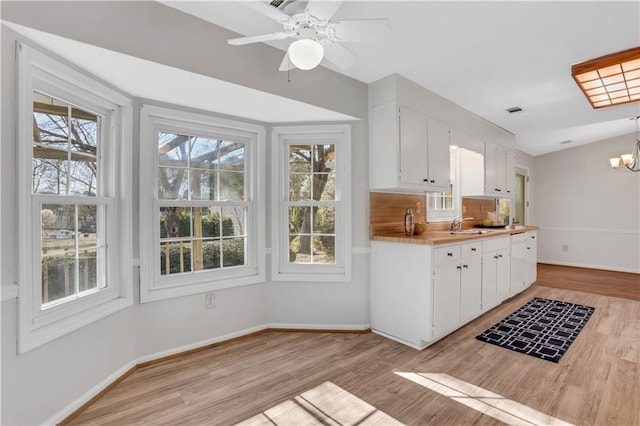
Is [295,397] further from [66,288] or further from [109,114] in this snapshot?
[109,114]

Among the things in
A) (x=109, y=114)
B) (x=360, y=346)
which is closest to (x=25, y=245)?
(x=109, y=114)

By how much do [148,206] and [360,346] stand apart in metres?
2.23

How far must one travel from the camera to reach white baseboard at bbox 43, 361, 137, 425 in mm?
1783

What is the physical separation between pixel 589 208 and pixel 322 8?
7646mm

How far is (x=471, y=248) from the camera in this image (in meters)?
3.19

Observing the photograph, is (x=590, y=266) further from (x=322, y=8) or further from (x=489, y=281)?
(x=322, y=8)

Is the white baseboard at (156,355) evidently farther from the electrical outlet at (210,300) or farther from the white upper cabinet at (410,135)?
the white upper cabinet at (410,135)

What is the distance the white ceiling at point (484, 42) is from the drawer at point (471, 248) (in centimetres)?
171

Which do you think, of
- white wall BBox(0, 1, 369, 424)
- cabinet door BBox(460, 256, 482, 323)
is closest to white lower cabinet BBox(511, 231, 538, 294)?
cabinet door BBox(460, 256, 482, 323)

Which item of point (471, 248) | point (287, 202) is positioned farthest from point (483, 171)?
point (287, 202)

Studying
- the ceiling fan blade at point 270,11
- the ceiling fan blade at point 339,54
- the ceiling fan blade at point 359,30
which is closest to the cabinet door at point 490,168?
the ceiling fan blade at point 339,54

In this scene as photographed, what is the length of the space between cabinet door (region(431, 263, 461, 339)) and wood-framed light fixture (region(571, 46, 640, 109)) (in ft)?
7.43

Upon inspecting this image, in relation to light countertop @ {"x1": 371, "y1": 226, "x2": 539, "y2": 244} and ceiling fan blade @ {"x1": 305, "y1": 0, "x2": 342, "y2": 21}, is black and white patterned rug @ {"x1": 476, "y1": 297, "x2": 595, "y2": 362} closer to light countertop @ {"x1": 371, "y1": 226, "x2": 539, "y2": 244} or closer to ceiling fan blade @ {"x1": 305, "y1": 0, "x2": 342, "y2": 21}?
light countertop @ {"x1": 371, "y1": 226, "x2": 539, "y2": 244}

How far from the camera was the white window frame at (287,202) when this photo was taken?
Result: 3.13 meters
